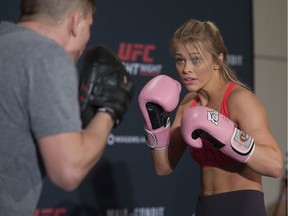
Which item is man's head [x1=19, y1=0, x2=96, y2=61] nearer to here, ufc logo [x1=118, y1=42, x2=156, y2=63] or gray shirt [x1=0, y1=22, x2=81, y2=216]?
gray shirt [x1=0, y1=22, x2=81, y2=216]

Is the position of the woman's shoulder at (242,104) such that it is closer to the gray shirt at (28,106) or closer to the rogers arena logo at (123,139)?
the gray shirt at (28,106)

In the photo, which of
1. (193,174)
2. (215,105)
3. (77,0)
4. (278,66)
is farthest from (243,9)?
(77,0)

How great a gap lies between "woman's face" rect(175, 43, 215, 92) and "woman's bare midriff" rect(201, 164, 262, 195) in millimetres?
309

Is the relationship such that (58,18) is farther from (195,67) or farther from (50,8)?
(195,67)

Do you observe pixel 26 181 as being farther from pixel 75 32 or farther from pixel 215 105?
pixel 215 105

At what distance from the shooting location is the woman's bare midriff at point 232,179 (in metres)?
1.79

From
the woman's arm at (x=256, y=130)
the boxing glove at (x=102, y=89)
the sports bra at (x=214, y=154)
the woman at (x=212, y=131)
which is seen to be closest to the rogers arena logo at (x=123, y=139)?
the woman at (x=212, y=131)

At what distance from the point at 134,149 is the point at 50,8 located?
1717 mm

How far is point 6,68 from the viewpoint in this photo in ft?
3.79

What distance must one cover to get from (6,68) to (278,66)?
8.17ft

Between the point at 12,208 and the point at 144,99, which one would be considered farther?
the point at 144,99

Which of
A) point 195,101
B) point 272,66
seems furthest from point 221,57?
point 272,66

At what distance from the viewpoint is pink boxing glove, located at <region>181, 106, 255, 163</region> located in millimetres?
1645

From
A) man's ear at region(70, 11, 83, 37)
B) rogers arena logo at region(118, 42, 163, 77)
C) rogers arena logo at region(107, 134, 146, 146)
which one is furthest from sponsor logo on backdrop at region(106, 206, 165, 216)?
man's ear at region(70, 11, 83, 37)
